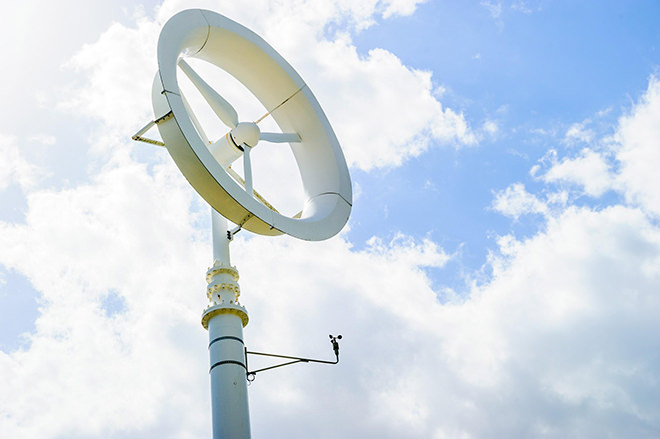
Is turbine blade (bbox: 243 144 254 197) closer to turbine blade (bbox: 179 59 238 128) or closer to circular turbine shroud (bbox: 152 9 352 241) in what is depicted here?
turbine blade (bbox: 179 59 238 128)

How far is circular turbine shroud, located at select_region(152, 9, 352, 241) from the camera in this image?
14742 millimetres

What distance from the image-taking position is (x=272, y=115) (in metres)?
20.5

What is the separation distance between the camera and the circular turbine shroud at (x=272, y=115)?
48.4 feet

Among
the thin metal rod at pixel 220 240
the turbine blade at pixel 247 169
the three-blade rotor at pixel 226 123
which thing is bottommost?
the thin metal rod at pixel 220 240

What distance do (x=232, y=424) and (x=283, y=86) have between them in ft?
33.8

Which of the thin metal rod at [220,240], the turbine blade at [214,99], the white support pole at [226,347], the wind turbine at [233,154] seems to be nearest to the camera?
the white support pole at [226,347]

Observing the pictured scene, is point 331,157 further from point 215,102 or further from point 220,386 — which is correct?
point 220,386

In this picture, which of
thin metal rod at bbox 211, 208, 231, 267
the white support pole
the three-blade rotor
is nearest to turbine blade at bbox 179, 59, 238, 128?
the three-blade rotor

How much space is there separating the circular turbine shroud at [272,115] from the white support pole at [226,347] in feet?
4.67

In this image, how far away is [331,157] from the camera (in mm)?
20109

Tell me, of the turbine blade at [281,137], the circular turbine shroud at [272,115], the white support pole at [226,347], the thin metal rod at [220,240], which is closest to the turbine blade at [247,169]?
the turbine blade at [281,137]

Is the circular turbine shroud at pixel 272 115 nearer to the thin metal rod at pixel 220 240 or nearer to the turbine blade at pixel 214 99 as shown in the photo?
the turbine blade at pixel 214 99

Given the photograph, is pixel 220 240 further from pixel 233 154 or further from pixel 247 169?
pixel 233 154

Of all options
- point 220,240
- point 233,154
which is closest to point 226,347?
point 220,240
